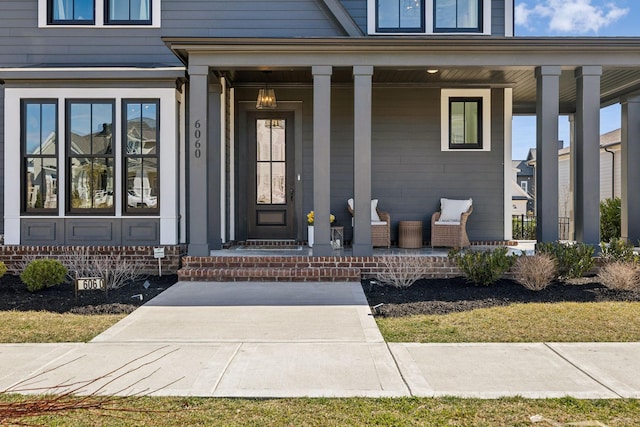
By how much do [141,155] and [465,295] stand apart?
18.4 feet

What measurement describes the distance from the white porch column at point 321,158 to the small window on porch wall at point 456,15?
315 cm

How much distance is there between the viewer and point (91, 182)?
8.37 m

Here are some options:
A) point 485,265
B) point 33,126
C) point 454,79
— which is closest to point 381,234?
point 485,265

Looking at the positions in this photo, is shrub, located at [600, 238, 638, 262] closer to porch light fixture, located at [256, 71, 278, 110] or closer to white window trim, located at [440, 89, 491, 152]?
Result: white window trim, located at [440, 89, 491, 152]

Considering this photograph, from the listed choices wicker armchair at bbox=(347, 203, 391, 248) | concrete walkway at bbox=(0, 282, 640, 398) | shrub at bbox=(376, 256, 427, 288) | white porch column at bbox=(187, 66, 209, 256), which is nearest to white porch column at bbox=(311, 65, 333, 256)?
shrub at bbox=(376, 256, 427, 288)

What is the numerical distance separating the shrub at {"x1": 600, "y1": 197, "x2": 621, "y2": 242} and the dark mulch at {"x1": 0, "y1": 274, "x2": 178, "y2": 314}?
1044 cm

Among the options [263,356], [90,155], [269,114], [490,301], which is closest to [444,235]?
[490,301]

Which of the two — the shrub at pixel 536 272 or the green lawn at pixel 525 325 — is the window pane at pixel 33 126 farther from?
the shrub at pixel 536 272

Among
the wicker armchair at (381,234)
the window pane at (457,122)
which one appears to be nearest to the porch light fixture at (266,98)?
the wicker armchair at (381,234)

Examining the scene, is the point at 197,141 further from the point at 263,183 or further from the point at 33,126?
the point at 33,126

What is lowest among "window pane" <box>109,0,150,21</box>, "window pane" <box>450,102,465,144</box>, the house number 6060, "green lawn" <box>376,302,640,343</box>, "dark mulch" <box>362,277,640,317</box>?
"green lawn" <box>376,302,640,343</box>

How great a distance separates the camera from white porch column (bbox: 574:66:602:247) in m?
7.58

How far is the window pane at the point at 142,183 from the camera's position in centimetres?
838

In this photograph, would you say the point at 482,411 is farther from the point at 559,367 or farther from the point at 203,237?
the point at 203,237
